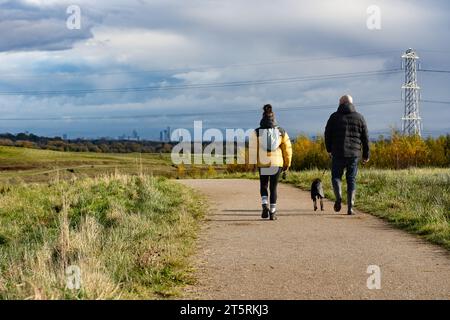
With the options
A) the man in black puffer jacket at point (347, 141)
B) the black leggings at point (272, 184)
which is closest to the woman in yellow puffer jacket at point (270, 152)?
the black leggings at point (272, 184)

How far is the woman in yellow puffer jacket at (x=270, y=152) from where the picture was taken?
12.6 metres

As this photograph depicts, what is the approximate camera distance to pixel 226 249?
952 centimetres

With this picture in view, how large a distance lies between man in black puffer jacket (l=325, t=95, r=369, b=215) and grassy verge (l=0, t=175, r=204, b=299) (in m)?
3.17

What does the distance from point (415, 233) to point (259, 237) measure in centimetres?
271

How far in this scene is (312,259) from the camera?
8.62 meters

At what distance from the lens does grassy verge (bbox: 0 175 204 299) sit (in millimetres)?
6463

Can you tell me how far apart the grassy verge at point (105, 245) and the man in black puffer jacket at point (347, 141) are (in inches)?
125

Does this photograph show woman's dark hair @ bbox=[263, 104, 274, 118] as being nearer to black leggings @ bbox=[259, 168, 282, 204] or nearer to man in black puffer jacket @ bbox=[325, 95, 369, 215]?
black leggings @ bbox=[259, 168, 282, 204]

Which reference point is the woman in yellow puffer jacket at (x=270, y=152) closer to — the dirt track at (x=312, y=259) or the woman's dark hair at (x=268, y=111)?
the woman's dark hair at (x=268, y=111)

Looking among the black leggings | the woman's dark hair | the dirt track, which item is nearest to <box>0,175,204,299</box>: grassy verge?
the dirt track

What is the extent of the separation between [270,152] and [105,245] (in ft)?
15.4
